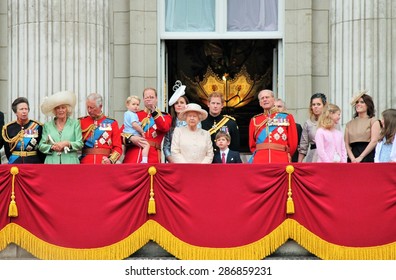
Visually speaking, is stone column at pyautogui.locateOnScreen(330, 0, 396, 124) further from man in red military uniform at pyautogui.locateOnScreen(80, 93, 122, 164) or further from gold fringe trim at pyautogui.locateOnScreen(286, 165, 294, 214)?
man in red military uniform at pyautogui.locateOnScreen(80, 93, 122, 164)

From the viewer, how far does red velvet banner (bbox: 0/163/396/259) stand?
15906 millimetres

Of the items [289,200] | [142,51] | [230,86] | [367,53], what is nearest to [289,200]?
[289,200]

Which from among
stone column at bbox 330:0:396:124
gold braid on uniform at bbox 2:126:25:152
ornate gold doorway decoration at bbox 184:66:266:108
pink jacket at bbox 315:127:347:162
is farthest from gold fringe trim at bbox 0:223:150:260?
ornate gold doorway decoration at bbox 184:66:266:108

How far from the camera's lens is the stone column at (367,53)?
20.1 metres

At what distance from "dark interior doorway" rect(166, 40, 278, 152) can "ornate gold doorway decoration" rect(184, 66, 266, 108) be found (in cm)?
2

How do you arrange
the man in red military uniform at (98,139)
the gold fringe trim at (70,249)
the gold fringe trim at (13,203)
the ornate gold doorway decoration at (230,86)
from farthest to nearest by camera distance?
the ornate gold doorway decoration at (230,86), the man in red military uniform at (98,139), the gold fringe trim at (13,203), the gold fringe trim at (70,249)

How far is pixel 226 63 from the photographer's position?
21734mm

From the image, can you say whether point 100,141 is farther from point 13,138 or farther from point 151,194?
point 151,194

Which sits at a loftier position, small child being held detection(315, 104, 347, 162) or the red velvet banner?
small child being held detection(315, 104, 347, 162)

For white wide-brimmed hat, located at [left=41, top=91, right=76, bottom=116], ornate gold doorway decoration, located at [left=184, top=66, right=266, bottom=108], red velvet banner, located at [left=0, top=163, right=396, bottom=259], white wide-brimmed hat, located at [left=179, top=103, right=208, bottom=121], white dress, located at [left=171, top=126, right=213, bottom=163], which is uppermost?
ornate gold doorway decoration, located at [left=184, top=66, right=266, bottom=108]

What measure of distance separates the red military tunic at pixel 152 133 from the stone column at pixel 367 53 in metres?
4.01

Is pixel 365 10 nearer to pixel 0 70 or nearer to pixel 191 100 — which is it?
pixel 191 100

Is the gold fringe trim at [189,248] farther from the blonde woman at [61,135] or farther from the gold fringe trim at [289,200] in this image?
the blonde woman at [61,135]

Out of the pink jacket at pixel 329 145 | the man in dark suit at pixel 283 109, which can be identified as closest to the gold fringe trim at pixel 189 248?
the pink jacket at pixel 329 145
